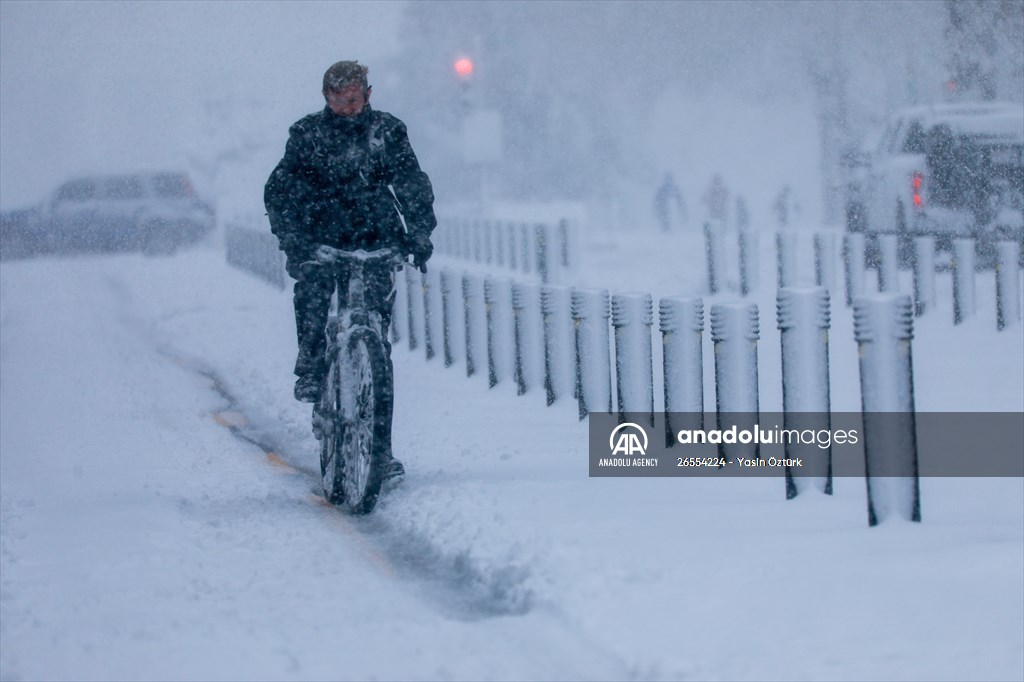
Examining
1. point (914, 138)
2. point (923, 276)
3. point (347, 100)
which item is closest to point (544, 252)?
point (914, 138)

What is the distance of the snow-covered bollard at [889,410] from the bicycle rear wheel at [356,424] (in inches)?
84.6

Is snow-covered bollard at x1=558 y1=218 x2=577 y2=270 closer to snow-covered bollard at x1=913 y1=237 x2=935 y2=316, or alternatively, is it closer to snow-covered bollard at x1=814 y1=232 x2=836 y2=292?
snow-covered bollard at x1=814 y1=232 x2=836 y2=292

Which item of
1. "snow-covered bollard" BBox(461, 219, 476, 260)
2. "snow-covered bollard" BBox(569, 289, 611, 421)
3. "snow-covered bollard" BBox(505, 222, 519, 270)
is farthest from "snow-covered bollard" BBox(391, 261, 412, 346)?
"snow-covered bollard" BBox(461, 219, 476, 260)

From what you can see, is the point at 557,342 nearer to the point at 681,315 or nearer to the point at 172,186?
the point at 681,315

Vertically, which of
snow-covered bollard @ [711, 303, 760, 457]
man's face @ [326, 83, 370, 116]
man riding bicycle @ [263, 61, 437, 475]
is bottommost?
snow-covered bollard @ [711, 303, 760, 457]

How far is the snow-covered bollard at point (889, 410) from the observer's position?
638 centimetres

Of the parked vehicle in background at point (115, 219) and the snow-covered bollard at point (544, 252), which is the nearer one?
the snow-covered bollard at point (544, 252)

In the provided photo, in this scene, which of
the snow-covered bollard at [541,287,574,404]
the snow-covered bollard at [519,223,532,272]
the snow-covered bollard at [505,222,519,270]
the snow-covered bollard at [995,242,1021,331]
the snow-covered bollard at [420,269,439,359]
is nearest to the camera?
the snow-covered bollard at [541,287,574,404]

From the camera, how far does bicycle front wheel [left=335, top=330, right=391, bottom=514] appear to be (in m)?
7.33

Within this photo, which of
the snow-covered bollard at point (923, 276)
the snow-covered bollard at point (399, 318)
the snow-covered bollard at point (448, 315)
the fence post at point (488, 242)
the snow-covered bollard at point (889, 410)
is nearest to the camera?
the snow-covered bollard at point (889, 410)

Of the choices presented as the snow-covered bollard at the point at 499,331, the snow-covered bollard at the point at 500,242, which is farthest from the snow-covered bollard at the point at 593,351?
the snow-covered bollard at the point at 500,242

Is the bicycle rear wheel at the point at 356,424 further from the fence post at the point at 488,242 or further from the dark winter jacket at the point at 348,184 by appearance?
the fence post at the point at 488,242

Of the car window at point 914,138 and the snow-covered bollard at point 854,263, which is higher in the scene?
the car window at point 914,138

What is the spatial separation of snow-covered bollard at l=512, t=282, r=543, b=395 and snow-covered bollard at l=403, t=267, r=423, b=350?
3422mm
